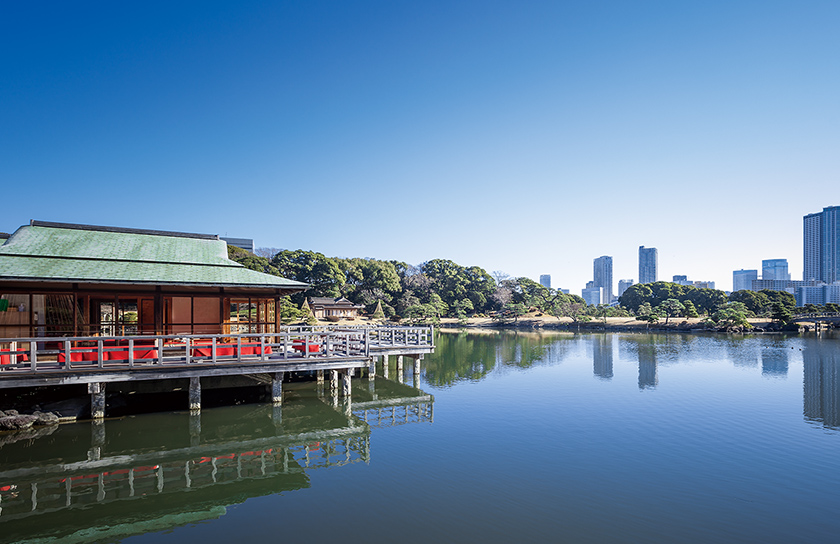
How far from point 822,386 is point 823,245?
8190 inches

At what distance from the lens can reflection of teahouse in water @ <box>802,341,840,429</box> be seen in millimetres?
16141

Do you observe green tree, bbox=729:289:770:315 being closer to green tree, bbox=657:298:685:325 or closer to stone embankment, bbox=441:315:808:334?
stone embankment, bbox=441:315:808:334

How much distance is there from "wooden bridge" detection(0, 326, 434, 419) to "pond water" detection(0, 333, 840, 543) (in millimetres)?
1373

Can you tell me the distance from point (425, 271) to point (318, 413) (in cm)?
7256

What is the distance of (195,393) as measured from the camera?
50.0ft

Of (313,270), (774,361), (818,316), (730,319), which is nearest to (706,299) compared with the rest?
(818,316)

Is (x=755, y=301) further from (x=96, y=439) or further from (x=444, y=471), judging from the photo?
(x=96, y=439)

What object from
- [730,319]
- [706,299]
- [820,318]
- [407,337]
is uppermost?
[407,337]

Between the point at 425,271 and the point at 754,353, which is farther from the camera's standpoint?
the point at 425,271

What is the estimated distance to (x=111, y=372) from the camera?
1348cm

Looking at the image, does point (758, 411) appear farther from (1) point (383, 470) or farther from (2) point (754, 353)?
(2) point (754, 353)

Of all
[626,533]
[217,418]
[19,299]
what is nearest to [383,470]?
[626,533]

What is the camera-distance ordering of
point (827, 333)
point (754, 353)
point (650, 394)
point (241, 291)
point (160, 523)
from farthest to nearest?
point (827, 333), point (754, 353), point (650, 394), point (241, 291), point (160, 523)

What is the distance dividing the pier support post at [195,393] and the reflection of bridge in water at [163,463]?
305 millimetres
